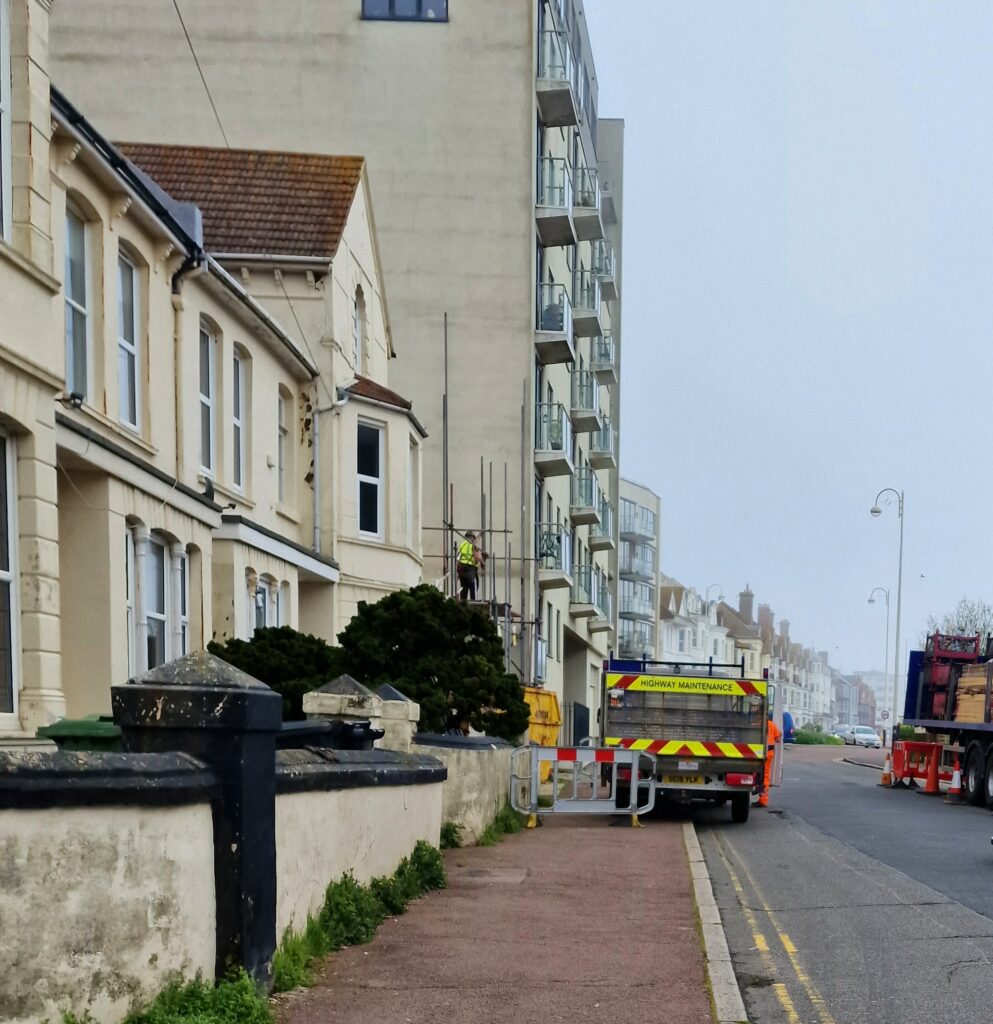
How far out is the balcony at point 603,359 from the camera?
170ft

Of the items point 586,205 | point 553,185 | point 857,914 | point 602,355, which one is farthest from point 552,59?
point 857,914

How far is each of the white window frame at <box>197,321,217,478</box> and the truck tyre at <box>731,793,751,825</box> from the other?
30.0 ft

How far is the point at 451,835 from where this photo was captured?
51.3ft

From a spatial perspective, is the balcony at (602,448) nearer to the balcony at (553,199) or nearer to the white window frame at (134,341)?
the balcony at (553,199)

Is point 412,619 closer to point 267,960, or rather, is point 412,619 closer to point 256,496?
point 256,496

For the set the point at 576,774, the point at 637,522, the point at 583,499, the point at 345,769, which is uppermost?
the point at 637,522

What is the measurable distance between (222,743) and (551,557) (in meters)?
32.5

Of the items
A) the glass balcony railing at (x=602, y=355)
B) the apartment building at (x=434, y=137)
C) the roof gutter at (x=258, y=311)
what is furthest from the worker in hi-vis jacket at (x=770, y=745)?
the glass balcony railing at (x=602, y=355)

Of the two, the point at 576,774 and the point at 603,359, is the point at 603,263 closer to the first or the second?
the point at 603,359

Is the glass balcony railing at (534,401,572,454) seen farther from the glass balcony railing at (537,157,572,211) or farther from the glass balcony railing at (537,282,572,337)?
the glass balcony railing at (537,157,572,211)

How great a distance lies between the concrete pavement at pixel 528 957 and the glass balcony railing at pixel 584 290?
33.1m

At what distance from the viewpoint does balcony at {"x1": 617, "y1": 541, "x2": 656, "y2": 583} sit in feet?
328

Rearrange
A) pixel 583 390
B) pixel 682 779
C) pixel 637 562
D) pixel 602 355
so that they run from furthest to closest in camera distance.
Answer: pixel 637 562 → pixel 602 355 → pixel 583 390 → pixel 682 779

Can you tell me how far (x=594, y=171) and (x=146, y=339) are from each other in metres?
32.6
